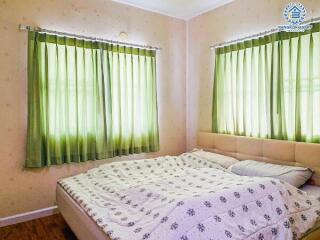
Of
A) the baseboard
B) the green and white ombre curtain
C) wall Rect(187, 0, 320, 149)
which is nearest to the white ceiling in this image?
wall Rect(187, 0, 320, 149)

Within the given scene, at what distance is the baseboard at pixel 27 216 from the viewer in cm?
285

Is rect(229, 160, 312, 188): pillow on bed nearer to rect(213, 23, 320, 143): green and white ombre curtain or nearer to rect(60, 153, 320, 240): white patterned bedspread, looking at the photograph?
rect(60, 153, 320, 240): white patterned bedspread

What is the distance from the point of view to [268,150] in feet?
9.61

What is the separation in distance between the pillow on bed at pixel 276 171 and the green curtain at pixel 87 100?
153 cm

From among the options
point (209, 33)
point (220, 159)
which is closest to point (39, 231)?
point (220, 159)

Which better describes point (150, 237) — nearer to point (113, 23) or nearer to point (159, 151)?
point (159, 151)

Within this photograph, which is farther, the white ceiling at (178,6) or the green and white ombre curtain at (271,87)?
the white ceiling at (178,6)

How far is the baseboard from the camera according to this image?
285cm

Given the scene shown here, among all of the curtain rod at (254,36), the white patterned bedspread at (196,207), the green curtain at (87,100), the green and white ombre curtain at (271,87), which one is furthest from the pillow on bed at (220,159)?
the curtain rod at (254,36)

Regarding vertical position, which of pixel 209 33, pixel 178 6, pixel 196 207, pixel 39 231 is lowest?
pixel 39 231

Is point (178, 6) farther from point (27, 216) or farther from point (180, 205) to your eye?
point (27, 216)

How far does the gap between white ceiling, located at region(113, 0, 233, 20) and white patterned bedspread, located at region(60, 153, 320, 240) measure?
8.20 feet

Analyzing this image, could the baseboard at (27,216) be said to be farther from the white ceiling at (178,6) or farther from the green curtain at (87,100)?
the white ceiling at (178,6)

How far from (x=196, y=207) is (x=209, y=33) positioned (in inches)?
119
